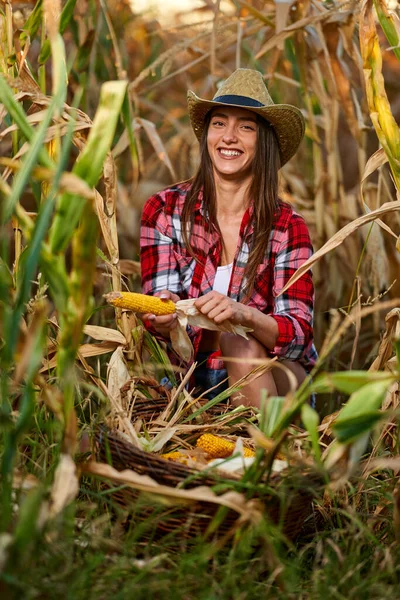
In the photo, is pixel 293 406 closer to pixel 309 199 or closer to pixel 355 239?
pixel 355 239

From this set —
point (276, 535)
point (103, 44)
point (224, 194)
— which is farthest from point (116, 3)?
point (276, 535)

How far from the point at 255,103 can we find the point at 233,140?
0.13 m

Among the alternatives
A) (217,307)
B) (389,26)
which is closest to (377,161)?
(389,26)

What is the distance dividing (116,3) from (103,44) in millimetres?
277

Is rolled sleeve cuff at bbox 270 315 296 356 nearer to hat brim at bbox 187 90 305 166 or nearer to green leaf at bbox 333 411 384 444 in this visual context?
hat brim at bbox 187 90 305 166

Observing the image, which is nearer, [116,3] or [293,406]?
[293,406]

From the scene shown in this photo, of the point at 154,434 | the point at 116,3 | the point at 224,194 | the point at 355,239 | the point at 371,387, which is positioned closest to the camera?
the point at 371,387

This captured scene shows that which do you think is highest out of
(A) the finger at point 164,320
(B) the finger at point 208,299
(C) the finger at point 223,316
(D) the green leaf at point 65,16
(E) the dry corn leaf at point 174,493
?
(D) the green leaf at point 65,16

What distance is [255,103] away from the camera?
246 centimetres

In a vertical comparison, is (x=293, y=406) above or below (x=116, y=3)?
below

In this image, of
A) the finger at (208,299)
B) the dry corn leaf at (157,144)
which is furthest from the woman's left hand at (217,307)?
the dry corn leaf at (157,144)

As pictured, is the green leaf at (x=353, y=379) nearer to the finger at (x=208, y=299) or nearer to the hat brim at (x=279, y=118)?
the finger at (x=208, y=299)

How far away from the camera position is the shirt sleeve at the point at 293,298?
229 cm

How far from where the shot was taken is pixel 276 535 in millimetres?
1512
